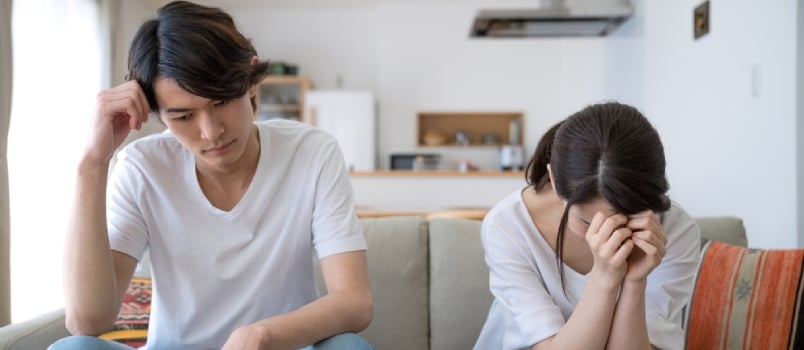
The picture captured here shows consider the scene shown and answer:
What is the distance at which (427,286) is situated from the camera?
1740 mm

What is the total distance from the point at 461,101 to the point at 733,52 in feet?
14.4

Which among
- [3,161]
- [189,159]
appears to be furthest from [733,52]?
[3,161]

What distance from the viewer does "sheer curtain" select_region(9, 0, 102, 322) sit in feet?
9.70

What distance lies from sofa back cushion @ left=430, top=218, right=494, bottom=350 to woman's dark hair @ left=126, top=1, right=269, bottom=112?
2.57 ft

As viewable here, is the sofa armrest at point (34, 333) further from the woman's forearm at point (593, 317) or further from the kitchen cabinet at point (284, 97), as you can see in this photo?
the kitchen cabinet at point (284, 97)

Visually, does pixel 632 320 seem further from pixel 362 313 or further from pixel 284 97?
pixel 284 97

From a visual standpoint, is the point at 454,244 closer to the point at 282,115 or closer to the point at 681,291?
the point at 681,291

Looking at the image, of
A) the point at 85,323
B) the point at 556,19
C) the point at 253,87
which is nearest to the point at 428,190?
the point at 556,19

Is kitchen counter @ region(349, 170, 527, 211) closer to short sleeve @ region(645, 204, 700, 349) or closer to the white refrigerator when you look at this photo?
the white refrigerator

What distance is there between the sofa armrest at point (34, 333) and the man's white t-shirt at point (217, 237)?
224mm

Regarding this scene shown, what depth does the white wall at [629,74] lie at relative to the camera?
222cm

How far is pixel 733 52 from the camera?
2549 millimetres

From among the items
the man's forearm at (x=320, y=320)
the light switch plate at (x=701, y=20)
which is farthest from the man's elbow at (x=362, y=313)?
the light switch plate at (x=701, y=20)

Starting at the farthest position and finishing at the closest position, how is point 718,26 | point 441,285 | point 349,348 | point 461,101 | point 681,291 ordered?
point 461,101, point 718,26, point 441,285, point 681,291, point 349,348
